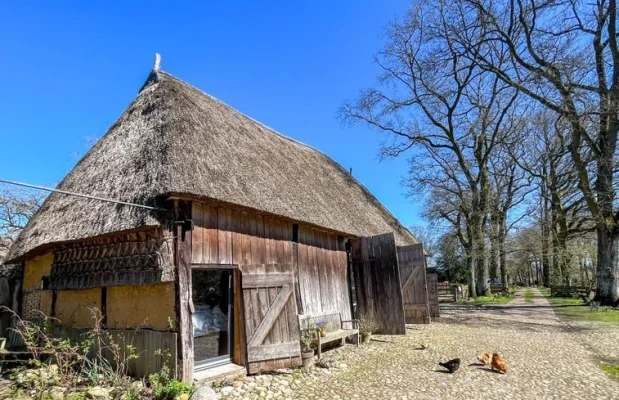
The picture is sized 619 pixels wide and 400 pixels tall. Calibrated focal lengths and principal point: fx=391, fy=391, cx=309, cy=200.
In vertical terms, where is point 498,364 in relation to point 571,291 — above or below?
above

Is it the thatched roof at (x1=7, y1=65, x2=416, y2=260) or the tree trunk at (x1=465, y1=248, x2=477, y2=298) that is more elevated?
the thatched roof at (x1=7, y1=65, x2=416, y2=260)

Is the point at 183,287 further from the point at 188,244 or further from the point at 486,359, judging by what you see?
the point at 486,359

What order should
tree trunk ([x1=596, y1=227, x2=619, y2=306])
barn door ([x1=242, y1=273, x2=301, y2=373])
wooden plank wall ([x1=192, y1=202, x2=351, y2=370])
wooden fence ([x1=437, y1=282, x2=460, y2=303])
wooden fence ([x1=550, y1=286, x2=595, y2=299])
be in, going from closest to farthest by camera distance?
wooden plank wall ([x1=192, y1=202, x2=351, y2=370])
barn door ([x1=242, y1=273, x2=301, y2=373])
tree trunk ([x1=596, y1=227, x2=619, y2=306])
wooden fence ([x1=550, y1=286, x2=595, y2=299])
wooden fence ([x1=437, y1=282, x2=460, y2=303])

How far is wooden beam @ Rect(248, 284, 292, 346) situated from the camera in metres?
6.99

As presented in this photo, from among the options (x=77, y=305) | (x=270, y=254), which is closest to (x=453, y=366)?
(x=270, y=254)

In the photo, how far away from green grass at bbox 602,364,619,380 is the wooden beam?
5.79 meters

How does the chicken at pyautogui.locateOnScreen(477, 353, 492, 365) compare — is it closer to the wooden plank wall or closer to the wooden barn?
the wooden barn

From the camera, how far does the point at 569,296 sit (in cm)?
2445

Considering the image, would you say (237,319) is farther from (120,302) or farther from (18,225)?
(18,225)

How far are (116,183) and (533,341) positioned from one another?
1023 centimetres

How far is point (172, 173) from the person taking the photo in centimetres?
635

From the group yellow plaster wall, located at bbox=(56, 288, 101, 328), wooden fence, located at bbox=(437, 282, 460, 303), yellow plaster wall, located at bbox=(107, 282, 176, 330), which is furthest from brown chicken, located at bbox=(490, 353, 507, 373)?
wooden fence, located at bbox=(437, 282, 460, 303)

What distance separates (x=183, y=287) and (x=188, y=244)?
27.3 inches

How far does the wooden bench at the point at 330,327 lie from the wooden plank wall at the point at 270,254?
0.19 meters
